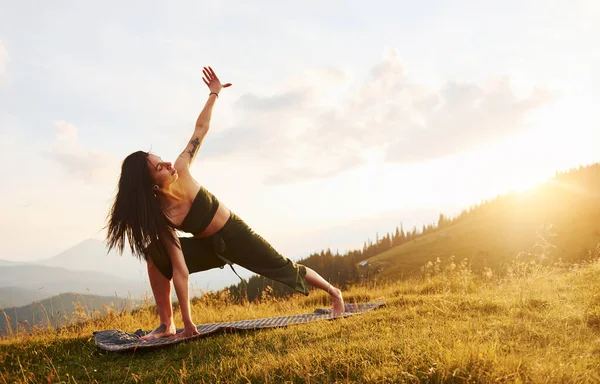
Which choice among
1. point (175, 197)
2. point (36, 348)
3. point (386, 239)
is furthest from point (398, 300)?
point (386, 239)

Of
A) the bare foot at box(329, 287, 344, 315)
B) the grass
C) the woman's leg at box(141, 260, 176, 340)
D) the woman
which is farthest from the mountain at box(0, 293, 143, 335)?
the bare foot at box(329, 287, 344, 315)

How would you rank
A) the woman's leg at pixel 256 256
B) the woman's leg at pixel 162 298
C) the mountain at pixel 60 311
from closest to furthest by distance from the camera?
the woman's leg at pixel 162 298
the woman's leg at pixel 256 256
the mountain at pixel 60 311

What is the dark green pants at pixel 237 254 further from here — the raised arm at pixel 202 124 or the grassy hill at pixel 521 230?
the grassy hill at pixel 521 230

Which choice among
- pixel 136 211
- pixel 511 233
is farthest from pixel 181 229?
pixel 511 233

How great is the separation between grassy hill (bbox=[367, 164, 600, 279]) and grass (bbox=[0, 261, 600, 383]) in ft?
32.5

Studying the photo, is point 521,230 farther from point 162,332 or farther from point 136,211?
point 136,211

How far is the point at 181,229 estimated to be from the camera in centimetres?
517

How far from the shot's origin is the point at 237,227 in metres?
5.45

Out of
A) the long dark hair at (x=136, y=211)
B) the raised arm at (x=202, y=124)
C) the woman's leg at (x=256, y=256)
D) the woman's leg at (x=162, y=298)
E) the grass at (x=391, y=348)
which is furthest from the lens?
the woman's leg at (x=256, y=256)

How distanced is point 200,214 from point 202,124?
104 centimetres

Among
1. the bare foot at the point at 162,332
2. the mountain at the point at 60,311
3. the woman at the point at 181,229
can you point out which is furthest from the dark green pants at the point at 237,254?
the mountain at the point at 60,311

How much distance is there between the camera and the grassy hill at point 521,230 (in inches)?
623

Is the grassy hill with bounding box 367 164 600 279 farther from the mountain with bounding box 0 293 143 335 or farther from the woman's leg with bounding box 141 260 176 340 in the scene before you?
the woman's leg with bounding box 141 260 176 340

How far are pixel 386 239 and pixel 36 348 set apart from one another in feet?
73.9
